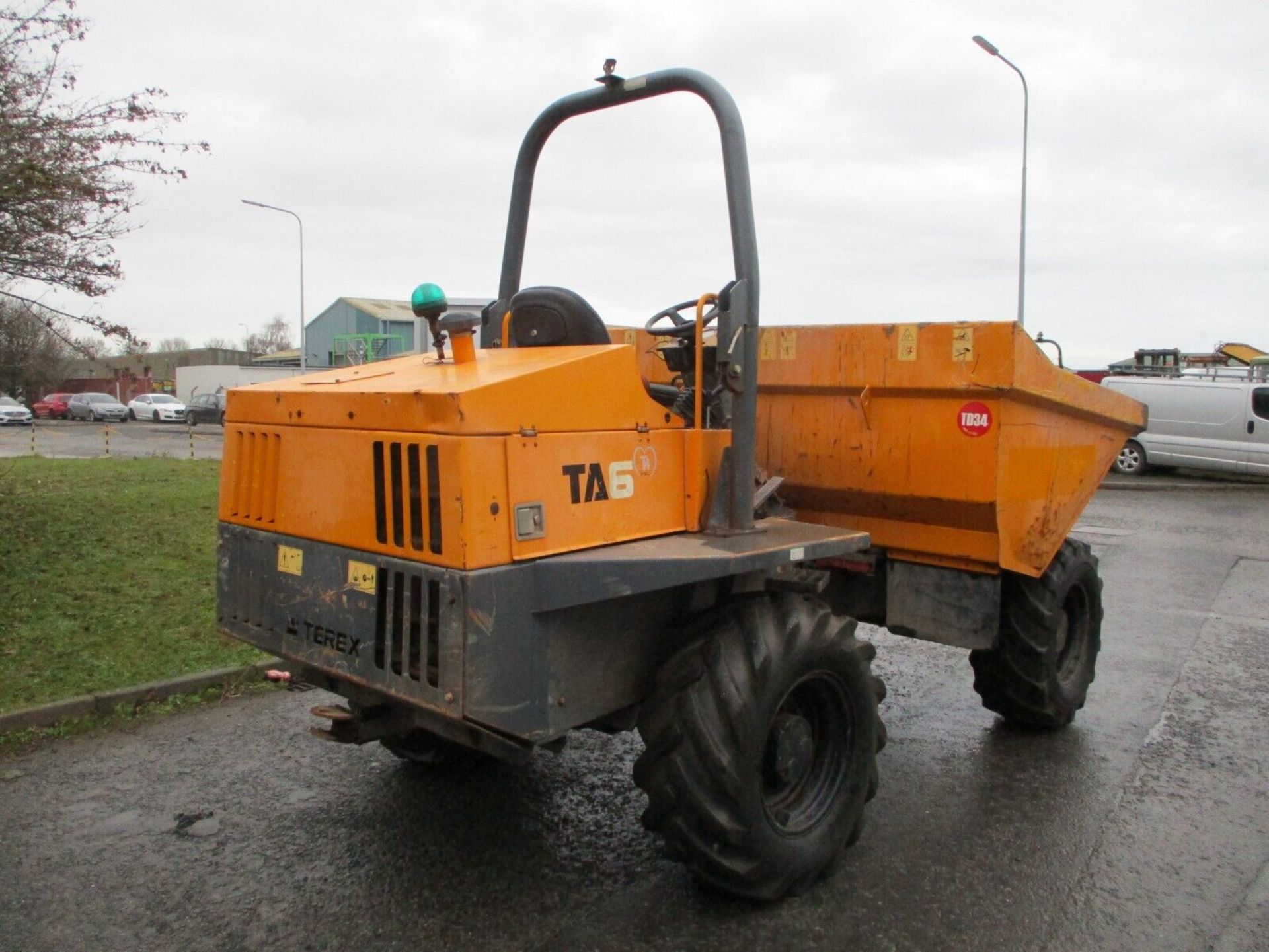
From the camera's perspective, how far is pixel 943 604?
4.87 metres

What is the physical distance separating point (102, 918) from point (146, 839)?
2.04 feet

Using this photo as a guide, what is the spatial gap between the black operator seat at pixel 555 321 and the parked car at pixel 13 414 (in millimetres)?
42382

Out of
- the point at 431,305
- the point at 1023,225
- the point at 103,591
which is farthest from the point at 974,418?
the point at 1023,225

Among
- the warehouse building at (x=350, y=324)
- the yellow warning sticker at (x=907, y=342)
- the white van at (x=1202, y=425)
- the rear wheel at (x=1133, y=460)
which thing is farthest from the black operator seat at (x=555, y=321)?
the warehouse building at (x=350, y=324)

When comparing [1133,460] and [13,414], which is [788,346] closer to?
[1133,460]

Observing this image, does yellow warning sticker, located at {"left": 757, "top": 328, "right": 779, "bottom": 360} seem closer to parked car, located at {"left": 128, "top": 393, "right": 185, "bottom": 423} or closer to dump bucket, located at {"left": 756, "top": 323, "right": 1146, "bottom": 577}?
dump bucket, located at {"left": 756, "top": 323, "right": 1146, "bottom": 577}

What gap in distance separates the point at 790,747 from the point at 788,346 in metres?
1.99

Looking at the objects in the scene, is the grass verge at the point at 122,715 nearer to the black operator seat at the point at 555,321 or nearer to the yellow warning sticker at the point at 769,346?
the black operator seat at the point at 555,321

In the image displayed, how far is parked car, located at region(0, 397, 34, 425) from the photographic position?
40.3 metres

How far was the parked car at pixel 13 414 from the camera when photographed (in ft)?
132

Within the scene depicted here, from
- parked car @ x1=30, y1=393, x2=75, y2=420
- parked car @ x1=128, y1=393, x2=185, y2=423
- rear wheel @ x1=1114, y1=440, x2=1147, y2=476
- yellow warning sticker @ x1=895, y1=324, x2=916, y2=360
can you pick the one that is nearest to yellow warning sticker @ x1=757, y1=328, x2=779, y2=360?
yellow warning sticker @ x1=895, y1=324, x2=916, y2=360

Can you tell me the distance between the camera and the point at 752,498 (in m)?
3.77

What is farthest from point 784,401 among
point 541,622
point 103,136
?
point 103,136

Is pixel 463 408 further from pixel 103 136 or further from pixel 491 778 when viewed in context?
pixel 103 136
